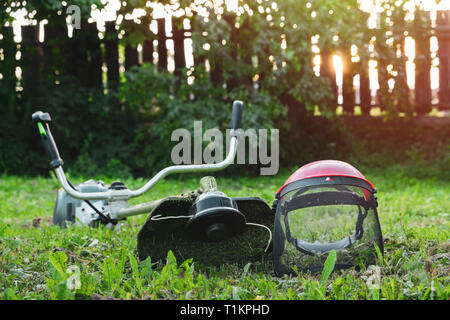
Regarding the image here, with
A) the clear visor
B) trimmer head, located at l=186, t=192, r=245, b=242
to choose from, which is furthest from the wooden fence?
trimmer head, located at l=186, t=192, r=245, b=242

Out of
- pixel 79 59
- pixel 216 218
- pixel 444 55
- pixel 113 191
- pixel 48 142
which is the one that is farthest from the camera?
pixel 79 59

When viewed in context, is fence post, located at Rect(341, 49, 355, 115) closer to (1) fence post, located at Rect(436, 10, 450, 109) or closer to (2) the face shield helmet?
(1) fence post, located at Rect(436, 10, 450, 109)

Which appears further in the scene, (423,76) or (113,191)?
(423,76)

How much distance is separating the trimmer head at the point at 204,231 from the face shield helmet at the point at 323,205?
18 cm

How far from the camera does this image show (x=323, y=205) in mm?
2385

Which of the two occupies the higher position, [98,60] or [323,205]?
[98,60]

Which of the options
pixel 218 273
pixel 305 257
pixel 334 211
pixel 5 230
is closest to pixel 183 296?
pixel 218 273

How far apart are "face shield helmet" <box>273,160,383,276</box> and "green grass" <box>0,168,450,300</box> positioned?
0.29ft

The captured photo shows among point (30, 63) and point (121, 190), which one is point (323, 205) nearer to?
point (121, 190)

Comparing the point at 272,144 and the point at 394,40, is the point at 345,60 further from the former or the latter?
the point at 272,144

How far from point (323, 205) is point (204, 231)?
1.76 ft

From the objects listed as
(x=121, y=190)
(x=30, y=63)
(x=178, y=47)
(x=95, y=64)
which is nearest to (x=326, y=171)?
(x=121, y=190)

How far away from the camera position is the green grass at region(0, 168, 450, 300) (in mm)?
2029

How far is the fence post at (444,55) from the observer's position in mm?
6555
